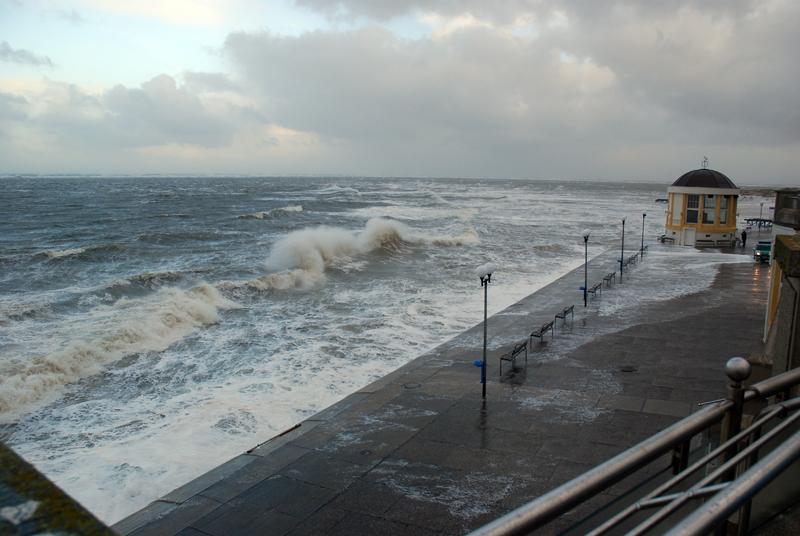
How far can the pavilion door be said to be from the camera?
37375 millimetres

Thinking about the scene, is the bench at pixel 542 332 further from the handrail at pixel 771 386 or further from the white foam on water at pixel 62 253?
the white foam on water at pixel 62 253

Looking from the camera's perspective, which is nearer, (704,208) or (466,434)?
(466,434)

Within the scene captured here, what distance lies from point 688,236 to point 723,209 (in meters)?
2.56

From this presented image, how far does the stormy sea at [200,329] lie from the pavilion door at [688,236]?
5.49 meters

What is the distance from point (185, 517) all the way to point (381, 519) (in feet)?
9.65

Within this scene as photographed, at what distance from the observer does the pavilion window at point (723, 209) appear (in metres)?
36.0

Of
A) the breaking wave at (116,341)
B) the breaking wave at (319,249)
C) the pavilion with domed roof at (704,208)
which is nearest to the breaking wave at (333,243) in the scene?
the breaking wave at (319,249)

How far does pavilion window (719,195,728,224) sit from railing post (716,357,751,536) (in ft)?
125

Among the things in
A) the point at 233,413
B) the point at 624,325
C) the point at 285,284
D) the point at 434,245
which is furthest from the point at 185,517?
the point at 434,245

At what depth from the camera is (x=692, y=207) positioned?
3703cm

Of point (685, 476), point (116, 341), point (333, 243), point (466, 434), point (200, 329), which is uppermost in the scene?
point (685, 476)

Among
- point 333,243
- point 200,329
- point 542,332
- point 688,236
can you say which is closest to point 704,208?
point 688,236

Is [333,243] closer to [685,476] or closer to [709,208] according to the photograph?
[709,208]

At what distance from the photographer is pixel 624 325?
19.0 metres
